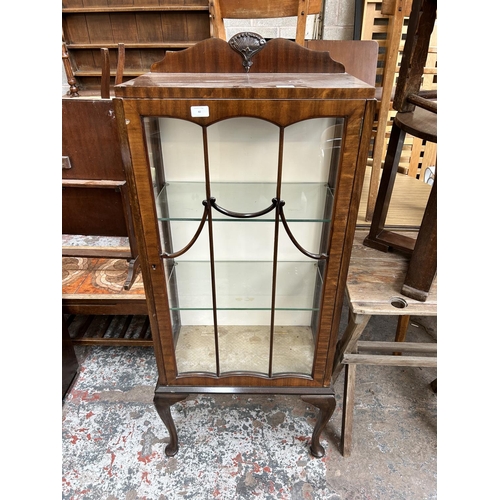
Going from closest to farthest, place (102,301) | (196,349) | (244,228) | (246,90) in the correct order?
1. (246,90)
2. (244,228)
3. (196,349)
4. (102,301)

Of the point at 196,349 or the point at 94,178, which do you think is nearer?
the point at 196,349

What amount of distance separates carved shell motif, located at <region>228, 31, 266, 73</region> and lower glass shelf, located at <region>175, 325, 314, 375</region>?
713mm

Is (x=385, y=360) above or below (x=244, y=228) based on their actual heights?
below

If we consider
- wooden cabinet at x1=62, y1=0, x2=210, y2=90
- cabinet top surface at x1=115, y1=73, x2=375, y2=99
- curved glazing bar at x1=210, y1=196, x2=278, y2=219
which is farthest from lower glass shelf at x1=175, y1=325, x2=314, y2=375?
wooden cabinet at x1=62, y1=0, x2=210, y2=90

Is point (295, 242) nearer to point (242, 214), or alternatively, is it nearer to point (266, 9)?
point (242, 214)

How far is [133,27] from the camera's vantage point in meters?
2.34

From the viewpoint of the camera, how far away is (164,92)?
630 mm

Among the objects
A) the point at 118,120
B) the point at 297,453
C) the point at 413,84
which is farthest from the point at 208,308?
the point at 413,84

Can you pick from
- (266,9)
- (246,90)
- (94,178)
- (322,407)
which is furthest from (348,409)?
(266,9)

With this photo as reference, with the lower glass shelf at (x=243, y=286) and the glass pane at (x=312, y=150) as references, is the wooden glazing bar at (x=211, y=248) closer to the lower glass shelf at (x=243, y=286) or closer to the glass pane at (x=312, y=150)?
the lower glass shelf at (x=243, y=286)

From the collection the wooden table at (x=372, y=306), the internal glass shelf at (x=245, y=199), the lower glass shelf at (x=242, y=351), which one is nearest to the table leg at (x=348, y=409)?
the wooden table at (x=372, y=306)

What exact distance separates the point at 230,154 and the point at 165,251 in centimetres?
27

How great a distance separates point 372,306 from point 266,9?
3.32 ft

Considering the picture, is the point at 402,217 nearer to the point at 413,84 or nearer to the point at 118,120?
the point at 413,84
